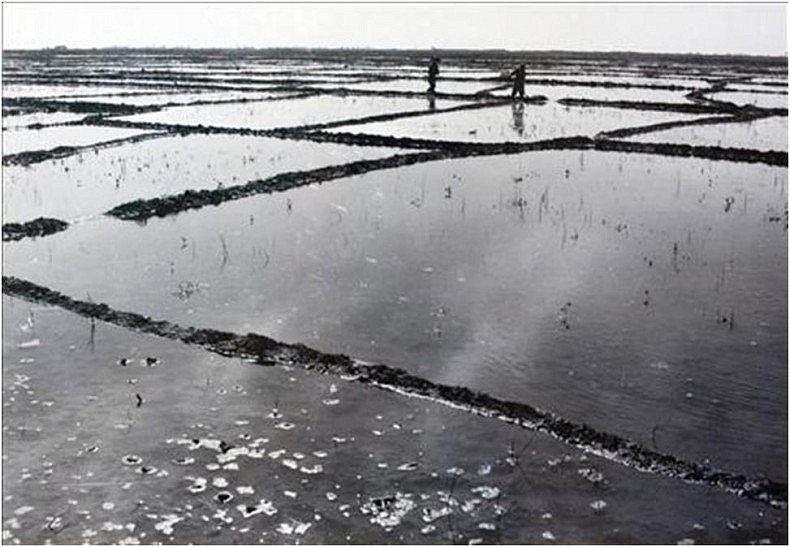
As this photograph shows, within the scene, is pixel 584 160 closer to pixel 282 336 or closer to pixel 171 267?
pixel 171 267

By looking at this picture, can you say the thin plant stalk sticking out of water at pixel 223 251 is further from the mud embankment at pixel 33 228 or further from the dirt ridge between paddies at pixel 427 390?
the mud embankment at pixel 33 228

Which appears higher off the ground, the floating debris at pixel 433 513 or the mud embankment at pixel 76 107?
the mud embankment at pixel 76 107

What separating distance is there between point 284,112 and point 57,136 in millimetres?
7650

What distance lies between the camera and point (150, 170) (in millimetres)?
15438

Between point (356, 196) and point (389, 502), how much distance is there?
871 centimetres

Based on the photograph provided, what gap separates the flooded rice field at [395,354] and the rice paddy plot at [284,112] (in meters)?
7.90

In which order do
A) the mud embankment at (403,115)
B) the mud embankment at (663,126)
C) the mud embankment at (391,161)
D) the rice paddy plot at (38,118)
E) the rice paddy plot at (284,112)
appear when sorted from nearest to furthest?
the mud embankment at (391,161) < the mud embankment at (663,126) < the mud embankment at (403,115) < the rice paddy plot at (38,118) < the rice paddy plot at (284,112)

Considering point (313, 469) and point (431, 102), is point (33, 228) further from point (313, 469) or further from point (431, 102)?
point (431, 102)

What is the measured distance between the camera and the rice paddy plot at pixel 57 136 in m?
18.4

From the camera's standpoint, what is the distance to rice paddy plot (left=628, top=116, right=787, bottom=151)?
18266mm

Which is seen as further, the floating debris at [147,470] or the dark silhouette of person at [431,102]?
the dark silhouette of person at [431,102]

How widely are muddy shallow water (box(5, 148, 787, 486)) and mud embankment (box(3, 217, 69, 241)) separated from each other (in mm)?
410

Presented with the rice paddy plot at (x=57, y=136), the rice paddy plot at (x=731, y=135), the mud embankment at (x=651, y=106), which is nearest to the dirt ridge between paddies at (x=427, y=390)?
the rice paddy plot at (x=57, y=136)

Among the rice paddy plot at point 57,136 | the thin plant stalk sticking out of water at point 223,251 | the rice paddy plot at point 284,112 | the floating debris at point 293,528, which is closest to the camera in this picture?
the floating debris at point 293,528
